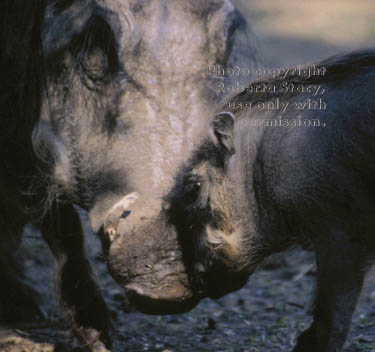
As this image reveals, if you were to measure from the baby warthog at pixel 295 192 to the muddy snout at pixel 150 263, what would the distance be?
34 mm

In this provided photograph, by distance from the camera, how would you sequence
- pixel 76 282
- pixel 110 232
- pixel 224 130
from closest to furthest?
pixel 224 130
pixel 110 232
pixel 76 282

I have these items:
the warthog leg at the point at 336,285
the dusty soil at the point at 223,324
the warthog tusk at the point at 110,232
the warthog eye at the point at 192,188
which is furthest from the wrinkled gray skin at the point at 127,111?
the warthog leg at the point at 336,285

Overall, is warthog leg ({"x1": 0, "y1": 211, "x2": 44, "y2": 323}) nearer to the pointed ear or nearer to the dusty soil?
the dusty soil

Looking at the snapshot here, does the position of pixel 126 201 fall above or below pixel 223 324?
above

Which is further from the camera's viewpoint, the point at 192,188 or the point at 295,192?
the point at 192,188

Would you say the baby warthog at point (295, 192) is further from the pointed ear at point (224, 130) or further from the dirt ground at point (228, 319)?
the dirt ground at point (228, 319)

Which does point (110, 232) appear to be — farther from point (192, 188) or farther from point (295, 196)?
point (295, 196)

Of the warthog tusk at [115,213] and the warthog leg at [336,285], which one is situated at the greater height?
the warthog tusk at [115,213]

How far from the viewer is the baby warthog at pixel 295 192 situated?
4.47 feet

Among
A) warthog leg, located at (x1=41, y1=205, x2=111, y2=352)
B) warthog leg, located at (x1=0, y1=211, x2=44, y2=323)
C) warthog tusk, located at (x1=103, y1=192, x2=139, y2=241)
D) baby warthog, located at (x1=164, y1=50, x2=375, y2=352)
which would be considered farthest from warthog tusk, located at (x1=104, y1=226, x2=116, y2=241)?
warthog leg, located at (x1=0, y1=211, x2=44, y2=323)

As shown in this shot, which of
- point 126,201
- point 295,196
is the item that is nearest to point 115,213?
point 126,201

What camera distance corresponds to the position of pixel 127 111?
2.04 m

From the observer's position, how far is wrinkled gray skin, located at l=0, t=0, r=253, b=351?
6.03 ft

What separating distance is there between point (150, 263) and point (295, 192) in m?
0.53
